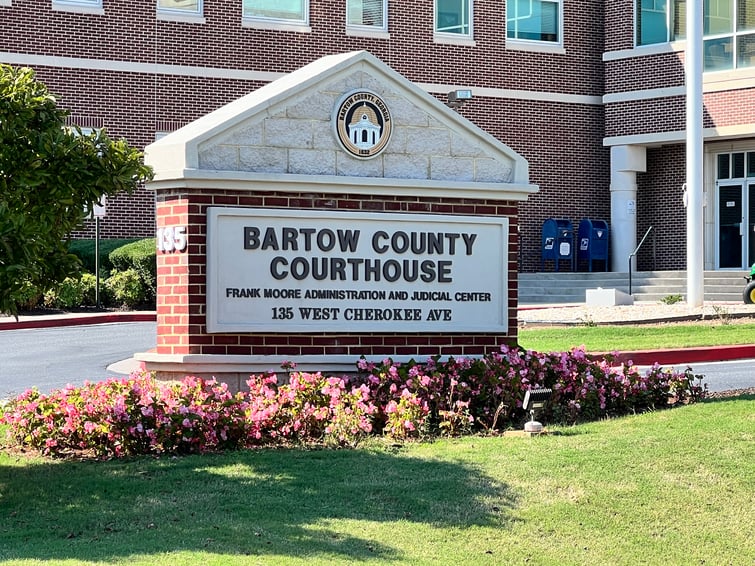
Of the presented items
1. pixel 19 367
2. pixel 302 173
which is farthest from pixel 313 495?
pixel 19 367

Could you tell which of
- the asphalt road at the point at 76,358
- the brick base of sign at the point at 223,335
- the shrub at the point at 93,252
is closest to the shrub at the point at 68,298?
the shrub at the point at 93,252

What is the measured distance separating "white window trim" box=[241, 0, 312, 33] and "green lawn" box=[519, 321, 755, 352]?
11431 millimetres

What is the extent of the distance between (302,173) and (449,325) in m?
1.86

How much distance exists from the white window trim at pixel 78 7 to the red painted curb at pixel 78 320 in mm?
7082

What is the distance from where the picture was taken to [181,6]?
88.9ft

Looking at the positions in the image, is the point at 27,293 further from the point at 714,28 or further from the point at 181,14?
the point at 714,28

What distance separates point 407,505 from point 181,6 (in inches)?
838

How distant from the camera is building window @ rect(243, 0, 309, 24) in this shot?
27.8m

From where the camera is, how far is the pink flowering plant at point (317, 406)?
8.94 m

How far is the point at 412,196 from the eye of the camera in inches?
417

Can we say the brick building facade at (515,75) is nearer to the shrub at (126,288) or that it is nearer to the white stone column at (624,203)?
the white stone column at (624,203)

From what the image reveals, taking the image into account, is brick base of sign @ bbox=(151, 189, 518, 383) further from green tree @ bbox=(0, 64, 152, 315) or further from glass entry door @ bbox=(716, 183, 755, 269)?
glass entry door @ bbox=(716, 183, 755, 269)

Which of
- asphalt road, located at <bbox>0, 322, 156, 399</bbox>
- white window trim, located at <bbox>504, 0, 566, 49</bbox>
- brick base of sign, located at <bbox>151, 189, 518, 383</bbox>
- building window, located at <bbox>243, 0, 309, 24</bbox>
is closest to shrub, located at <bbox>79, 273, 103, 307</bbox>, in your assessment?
asphalt road, located at <bbox>0, 322, 156, 399</bbox>

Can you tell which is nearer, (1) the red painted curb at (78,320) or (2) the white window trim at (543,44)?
(1) the red painted curb at (78,320)
